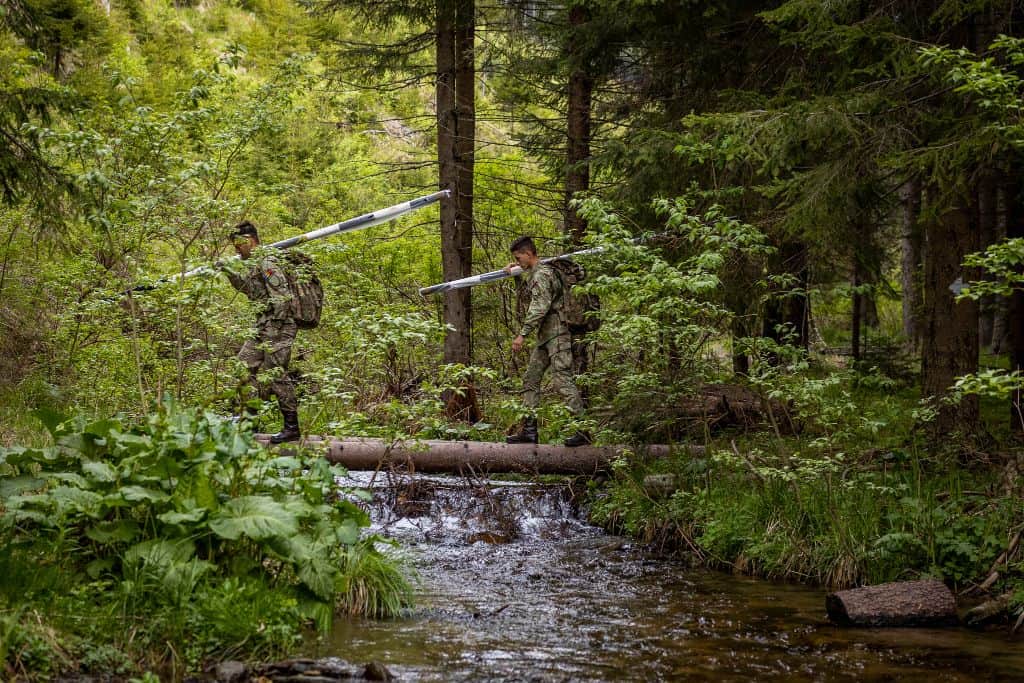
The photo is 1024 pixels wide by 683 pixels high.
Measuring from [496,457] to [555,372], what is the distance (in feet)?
3.77

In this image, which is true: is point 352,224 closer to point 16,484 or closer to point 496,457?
point 496,457

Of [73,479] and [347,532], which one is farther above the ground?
[73,479]

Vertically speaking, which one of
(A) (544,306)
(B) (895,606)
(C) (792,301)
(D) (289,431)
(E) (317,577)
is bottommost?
(B) (895,606)

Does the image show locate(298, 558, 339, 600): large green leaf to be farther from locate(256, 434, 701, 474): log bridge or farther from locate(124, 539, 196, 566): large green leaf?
locate(256, 434, 701, 474): log bridge

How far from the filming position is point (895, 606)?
6.70 metres

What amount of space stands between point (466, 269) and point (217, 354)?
5.50 meters

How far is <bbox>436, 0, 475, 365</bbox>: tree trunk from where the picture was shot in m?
14.2

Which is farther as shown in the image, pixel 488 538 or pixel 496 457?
pixel 496 457

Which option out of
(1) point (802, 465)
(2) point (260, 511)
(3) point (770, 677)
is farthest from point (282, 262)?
(3) point (770, 677)

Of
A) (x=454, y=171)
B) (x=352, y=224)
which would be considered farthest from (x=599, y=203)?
(x=454, y=171)

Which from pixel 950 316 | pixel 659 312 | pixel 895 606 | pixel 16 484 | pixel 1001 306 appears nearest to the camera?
pixel 16 484

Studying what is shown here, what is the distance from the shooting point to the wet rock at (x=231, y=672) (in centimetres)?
473

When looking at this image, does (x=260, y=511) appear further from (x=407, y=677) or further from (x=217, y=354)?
(x=217, y=354)

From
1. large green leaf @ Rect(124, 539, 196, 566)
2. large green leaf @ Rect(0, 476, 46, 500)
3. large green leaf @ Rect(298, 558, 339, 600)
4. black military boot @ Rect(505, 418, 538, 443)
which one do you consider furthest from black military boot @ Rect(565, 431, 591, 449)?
large green leaf @ Rect(0, 476, 46, 500)
